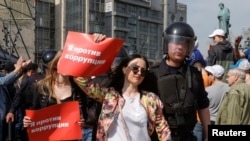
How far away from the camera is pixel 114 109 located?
4.02 m

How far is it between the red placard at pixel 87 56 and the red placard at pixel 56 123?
2.18 ft

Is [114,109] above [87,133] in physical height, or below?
above

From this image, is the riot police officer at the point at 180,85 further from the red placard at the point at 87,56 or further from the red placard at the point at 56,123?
the red placard at the point at 56,123

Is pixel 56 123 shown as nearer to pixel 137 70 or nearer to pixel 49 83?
pixel 49 83

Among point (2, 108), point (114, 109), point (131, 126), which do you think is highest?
point (114, 109)

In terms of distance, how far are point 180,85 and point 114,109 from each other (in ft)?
1.98

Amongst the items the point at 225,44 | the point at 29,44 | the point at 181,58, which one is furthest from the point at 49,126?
the point at 29,44

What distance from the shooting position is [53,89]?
196 inches

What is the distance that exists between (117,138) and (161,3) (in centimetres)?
9043

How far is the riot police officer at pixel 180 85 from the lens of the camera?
4.18 metres

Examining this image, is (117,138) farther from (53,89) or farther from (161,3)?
(161,3)

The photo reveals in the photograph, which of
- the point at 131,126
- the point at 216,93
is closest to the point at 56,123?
the point at 131,126

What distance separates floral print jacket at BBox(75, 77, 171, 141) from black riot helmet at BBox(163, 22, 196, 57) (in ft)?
1.73

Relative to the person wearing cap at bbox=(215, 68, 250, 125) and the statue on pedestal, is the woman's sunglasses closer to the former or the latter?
the person wearing cap at bbox=(215, 68, 250, 125)
